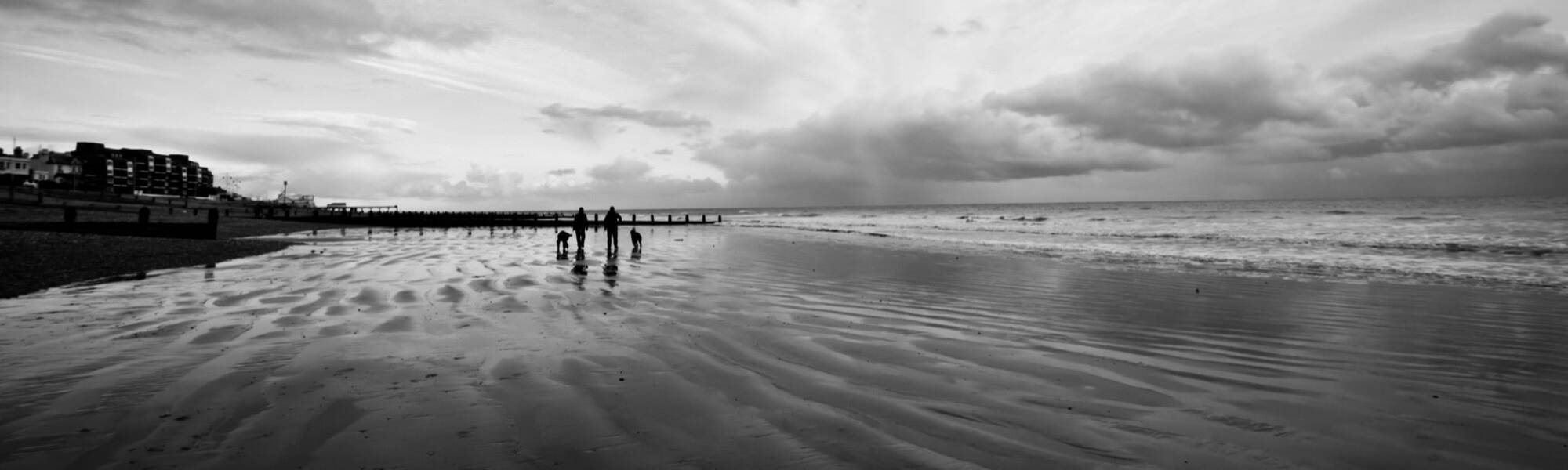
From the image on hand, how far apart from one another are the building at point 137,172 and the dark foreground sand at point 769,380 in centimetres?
12587

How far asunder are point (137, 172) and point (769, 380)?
170 meters

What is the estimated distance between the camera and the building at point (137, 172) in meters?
114

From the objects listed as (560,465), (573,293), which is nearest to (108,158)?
(573,293)

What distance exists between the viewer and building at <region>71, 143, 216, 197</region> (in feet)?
374

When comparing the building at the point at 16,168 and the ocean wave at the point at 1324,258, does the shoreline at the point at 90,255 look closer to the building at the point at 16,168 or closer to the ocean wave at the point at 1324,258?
the ocean wave at the point at 1324,258

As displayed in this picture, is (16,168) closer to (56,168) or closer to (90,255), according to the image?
(56,168)

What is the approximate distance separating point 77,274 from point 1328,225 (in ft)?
191

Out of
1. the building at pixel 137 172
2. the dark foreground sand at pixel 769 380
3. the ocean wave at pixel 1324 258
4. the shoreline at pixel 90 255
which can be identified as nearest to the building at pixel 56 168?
the building at pixel 137 172

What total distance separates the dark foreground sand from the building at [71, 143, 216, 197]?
126 meters

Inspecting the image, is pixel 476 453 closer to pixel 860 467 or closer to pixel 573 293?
pixel 860 467

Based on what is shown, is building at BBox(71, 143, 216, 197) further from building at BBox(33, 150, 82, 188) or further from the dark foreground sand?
the dark foreground sand

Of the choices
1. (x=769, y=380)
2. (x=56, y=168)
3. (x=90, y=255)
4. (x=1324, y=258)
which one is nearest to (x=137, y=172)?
(x=56, y=168)

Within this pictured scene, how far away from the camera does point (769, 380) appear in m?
5.91

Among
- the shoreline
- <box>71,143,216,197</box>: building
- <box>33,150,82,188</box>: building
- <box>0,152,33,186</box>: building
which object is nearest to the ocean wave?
the shoreline
